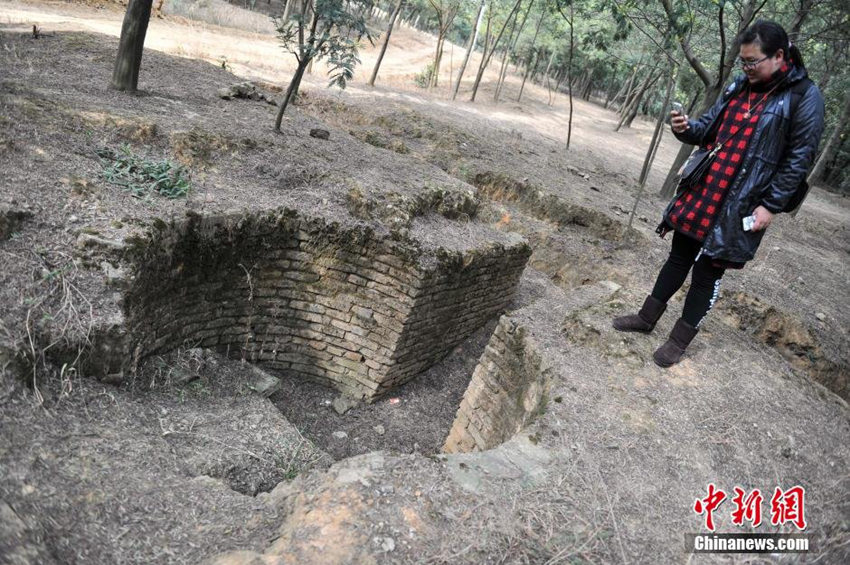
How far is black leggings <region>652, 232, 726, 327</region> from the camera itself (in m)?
3.39

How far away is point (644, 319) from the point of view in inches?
158

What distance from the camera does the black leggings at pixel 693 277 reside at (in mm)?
3393

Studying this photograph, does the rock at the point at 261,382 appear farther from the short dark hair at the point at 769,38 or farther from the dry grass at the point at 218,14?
the dry grass at the point at 218,14

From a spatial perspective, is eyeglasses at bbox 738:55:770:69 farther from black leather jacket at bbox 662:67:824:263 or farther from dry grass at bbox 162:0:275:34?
dry grass at bbox 162:0:275:34

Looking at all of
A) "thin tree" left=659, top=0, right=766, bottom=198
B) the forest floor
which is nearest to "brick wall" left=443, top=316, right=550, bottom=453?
the forest floor

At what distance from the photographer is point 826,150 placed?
13.4 m

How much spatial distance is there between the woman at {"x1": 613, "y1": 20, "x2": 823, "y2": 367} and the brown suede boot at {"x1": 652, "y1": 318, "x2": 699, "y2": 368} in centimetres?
18

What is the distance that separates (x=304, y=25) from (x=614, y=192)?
282 inches

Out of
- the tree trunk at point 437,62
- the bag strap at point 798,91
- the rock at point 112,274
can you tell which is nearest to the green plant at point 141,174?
the rock at point 112,274

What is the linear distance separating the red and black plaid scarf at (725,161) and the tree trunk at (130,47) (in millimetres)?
6113

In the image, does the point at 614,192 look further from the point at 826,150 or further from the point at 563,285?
the point at 826,150

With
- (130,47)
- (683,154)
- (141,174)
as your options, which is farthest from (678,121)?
(683,154)

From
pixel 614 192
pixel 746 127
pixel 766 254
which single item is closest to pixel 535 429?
pixel 746 127

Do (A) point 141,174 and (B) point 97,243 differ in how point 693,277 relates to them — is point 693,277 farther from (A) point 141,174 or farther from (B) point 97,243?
(A) point 141,174
